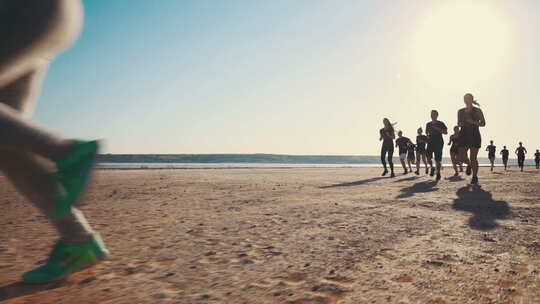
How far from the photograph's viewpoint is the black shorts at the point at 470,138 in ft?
24.3

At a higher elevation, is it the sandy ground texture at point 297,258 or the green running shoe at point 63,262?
the green running shoe at point 63,262

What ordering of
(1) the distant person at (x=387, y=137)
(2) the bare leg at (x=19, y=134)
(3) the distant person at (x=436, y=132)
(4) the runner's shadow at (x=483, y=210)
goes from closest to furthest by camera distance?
(2) the bare leg at (x=19, y=134) < (4) the runner's shadow at (x=483, y=210) < (3) the distant person at (x=436, y=132) < (1) the distant person at (x=387, y=137)

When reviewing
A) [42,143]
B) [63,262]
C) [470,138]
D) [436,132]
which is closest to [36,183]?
[42,143]

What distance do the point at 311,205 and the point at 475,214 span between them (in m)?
1.80

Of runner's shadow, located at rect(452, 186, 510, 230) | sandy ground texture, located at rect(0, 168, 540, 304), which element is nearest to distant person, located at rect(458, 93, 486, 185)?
runner's shadow, located at rect(452, 186, 510, 230)

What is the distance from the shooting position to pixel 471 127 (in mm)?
7570

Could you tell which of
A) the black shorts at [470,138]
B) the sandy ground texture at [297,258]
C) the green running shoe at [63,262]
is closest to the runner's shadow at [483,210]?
the sandy ground texture at [297,258]

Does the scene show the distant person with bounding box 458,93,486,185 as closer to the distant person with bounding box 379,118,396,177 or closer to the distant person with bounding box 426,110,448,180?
the distant person with bounding box 426,110,448,180

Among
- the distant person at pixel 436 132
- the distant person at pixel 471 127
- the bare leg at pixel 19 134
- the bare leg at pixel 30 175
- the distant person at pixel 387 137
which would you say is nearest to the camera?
the bare leg at pixel 19 134

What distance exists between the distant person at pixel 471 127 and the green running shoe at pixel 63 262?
25.3 feet

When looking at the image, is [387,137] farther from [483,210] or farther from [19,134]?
[19,134]

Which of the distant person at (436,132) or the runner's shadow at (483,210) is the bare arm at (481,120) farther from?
the runner's shadow at (483,210)

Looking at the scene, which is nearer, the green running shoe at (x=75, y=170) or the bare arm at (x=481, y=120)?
the green running shoe at (x=75, y=170)

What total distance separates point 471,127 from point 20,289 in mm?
8315
